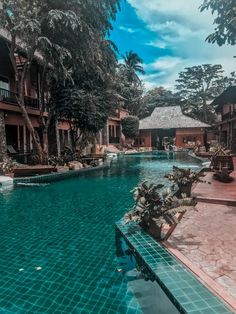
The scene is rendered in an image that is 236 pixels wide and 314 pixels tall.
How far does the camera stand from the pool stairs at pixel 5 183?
12.2 meters

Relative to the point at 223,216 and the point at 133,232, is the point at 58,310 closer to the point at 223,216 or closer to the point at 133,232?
the point at 133,232

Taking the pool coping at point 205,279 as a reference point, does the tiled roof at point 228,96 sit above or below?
above

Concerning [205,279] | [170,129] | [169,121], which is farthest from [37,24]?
[170,129]

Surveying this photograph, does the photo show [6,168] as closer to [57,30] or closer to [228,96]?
[57,30]

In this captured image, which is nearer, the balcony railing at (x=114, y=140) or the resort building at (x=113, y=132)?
the resort building at (x=113, y=132)

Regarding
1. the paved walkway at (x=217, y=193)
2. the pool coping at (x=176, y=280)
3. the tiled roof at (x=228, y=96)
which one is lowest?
the pool coping at (x=176, y=280)

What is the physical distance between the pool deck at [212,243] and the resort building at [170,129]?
3515cm

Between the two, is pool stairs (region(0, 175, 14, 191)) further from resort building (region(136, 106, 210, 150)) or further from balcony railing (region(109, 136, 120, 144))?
resort building (region(136, 106, 210, 150))

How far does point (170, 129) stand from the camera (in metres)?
45.2

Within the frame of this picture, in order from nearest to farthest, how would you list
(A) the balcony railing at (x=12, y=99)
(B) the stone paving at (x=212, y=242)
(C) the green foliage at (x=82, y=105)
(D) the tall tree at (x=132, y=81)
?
(B) the stone paving at (x=212, y=242) < (A) the balcony railing at (x=12, y=99) < (C) the green foliage at (x=82, y=105) < (D) the tall tree at (x=132, y=81)

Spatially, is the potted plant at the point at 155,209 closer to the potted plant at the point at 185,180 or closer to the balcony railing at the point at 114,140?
the potted plant at the point at 185,180

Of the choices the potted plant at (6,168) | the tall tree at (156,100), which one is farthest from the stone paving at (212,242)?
the tall tree at (156,100)

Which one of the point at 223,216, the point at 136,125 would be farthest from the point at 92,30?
the point at 136,125

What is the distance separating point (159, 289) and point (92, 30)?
50.2 ft
